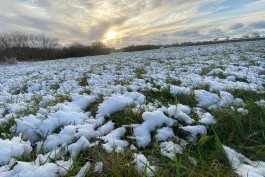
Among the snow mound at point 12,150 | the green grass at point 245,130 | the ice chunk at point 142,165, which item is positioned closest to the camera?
the ice chunk at point 142,165

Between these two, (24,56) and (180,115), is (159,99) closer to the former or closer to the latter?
(180,115)

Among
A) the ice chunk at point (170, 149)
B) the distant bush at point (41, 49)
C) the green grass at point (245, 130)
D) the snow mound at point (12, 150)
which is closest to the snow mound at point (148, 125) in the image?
the ice chunk at point (170, 149)

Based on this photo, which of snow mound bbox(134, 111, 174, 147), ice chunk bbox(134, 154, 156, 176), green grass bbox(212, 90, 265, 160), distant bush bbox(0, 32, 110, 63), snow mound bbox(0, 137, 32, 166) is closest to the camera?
ice chunk bbox(134, 154, 156, 176)

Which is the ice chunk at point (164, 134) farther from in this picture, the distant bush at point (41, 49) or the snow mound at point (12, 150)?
the distant bush at point (41, 49)

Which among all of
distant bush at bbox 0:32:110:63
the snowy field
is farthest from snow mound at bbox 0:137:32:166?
distant bush at bbox 0:32:110:63

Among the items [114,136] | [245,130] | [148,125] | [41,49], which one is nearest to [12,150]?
[114,136]

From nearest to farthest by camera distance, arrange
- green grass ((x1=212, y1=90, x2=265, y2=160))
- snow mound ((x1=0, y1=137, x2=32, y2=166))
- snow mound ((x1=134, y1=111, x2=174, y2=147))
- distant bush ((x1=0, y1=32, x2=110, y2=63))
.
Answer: snow mound ((x1=0, y1=137, x2=32, y2=166)), green grass ((x1=212, y1=90, x2=265, y2=160)), snow mound ((x1=134, y1=111, x2=174, y2=147)), distant bush ((x1=0, y1=32, x2=110, y2=63))

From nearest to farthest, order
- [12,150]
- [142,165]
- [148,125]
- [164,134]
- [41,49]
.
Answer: [142,165]
[12,150]
[164,134]
[148,125]
[41,49]

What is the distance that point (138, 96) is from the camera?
9.62 feet

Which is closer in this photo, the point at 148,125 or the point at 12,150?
the point at 12,150

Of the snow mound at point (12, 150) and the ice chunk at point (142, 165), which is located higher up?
the snow mound at point (12, 150)

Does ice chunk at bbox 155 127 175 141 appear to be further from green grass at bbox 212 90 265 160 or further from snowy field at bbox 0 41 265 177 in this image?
green grass at bbox 212 90 265 160

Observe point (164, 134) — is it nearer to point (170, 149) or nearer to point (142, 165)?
point (170, 149)

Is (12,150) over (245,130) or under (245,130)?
over
